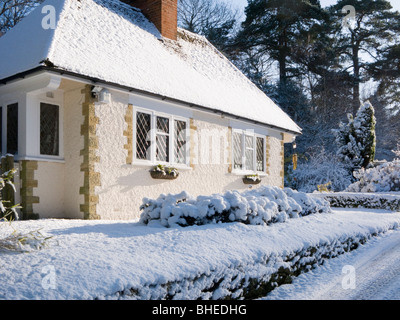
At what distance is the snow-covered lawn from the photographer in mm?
3184

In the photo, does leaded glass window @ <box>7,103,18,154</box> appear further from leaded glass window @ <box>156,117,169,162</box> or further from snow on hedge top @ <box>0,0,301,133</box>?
leaded glass window @ <box>156,117,169,162</box>

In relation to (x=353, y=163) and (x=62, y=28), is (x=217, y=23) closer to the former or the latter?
(x=353, y=163)

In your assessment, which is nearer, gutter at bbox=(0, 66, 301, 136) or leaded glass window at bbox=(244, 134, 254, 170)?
gutter at bbox=(0, 66, 301, 136)

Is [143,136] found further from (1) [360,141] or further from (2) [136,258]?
(1) [360,141]

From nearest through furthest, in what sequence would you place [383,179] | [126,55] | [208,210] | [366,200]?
[208,210] → [126,55] → [366,200] → [383,179]

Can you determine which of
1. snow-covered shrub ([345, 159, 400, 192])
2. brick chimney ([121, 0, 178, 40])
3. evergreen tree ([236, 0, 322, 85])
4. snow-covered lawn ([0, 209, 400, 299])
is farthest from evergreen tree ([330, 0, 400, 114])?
snow-covered lawn ([0, 209, 400, 299])

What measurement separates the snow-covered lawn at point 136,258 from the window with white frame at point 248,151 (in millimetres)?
6877

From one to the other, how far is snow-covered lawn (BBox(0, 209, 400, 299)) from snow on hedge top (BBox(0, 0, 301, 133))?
14.6 ft

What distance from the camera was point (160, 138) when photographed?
10516 mm

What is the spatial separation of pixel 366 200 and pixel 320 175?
8.27 m

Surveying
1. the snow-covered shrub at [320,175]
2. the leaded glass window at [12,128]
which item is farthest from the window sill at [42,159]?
the snow-covered shrub at [320,175]

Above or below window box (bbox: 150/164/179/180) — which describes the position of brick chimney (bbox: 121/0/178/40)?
above

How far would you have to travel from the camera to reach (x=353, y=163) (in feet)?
72.7

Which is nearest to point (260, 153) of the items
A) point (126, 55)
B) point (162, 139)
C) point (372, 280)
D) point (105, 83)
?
point (162, 139)
